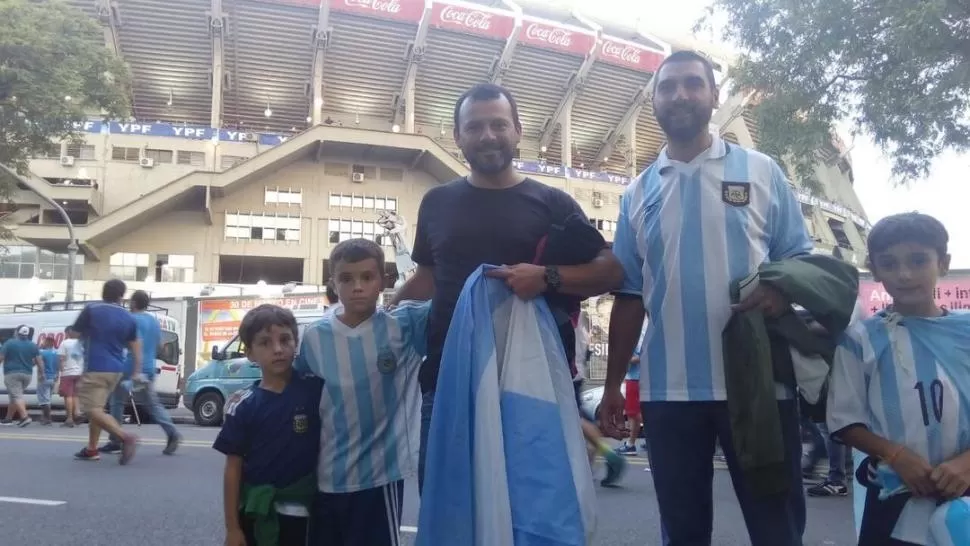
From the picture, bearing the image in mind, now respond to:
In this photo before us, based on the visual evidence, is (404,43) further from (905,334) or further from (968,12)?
(905,334)

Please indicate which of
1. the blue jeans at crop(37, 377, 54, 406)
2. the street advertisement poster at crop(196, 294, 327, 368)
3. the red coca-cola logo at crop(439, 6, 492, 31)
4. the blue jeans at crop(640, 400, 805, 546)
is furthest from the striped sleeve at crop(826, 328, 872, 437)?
the red coca-cola logo at crop(439, 6, 492, 31)

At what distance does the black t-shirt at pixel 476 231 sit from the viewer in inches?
93.0

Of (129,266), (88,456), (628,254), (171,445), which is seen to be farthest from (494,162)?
(129,266)

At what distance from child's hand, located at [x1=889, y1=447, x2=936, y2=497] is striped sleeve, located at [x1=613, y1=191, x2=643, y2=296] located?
2.77 ft

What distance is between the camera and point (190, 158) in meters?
40.4

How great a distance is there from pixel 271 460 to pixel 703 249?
1549mm

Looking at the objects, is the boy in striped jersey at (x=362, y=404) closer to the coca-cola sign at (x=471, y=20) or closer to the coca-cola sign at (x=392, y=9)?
the coca-cola sign at (x=392, y=9)

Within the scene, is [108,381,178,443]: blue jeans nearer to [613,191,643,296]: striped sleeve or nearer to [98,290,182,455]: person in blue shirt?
[98,290,182,455]: person in blue shirt

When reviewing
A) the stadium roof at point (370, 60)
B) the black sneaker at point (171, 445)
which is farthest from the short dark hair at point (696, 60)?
the stadium roof at point (370, 60)

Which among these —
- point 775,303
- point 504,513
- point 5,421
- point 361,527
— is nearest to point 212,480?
point 361,527

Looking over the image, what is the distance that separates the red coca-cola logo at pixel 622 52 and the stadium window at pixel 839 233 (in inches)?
832

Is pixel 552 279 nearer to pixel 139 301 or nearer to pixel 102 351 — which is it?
pixel 102 351

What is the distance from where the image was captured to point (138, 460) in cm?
764

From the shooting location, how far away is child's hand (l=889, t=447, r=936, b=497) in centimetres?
198
